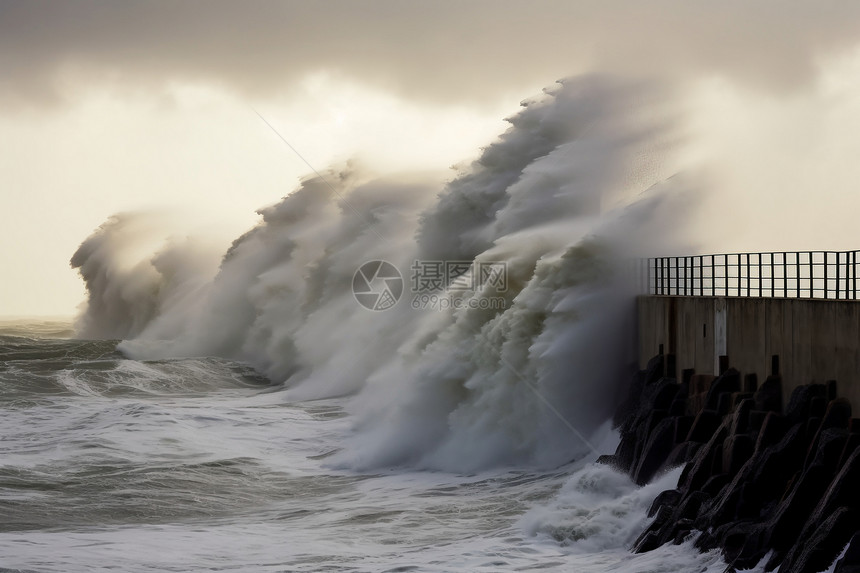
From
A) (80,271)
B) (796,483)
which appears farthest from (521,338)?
(80,271)

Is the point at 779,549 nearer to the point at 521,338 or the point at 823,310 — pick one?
the point at 823,310

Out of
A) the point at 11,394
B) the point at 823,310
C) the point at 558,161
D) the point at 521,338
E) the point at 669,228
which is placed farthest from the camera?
the point at 11,394

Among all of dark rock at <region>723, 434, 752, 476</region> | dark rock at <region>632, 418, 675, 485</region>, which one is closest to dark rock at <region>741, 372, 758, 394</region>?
dark rock at <region>632, 418, 675, 485</region>

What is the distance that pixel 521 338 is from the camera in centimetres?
1833

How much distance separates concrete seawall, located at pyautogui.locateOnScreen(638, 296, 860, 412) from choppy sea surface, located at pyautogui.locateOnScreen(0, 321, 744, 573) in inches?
73.1

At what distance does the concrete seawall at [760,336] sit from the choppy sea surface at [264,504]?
1.86 meters

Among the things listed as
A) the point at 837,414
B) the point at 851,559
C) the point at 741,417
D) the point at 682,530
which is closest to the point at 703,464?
the point at 741,417

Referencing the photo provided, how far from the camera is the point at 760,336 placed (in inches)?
527

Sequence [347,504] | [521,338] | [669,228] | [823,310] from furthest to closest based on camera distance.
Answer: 1. [669,228]
2. [521,338]
3. [347,504]
4. [823,310]

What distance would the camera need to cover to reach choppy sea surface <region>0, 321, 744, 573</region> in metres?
12.0

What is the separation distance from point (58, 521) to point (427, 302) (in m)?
14.2

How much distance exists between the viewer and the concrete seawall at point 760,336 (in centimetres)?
1133

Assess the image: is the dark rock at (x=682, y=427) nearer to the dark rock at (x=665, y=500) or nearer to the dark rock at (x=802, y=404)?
the dark rock at (x=665, y=500)

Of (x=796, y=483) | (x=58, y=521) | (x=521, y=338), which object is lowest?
(x=58, y=521)
